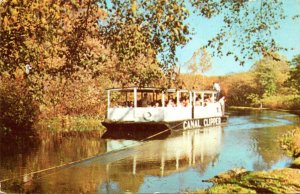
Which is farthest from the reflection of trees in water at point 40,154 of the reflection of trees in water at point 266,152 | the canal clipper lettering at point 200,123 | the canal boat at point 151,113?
the reflection of trees in water at point 266,152

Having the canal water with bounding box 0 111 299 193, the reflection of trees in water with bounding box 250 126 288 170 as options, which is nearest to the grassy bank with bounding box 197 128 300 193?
the canal water with bounding box 0 111 299 193

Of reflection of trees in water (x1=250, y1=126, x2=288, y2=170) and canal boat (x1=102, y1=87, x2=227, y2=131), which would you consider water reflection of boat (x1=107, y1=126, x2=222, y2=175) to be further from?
reflection of trees in water (x1=250, y1=126, x2=288, y2=170)

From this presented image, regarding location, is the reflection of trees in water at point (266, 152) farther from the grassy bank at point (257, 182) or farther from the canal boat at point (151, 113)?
the canal boat at point (151, 113)

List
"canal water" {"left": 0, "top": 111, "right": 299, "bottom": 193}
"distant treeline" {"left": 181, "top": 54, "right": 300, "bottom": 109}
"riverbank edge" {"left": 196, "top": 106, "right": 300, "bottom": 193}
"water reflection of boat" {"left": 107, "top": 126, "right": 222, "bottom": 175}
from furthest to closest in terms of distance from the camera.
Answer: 1. "distant treeline" {"left": 181, "top": 54, "right": 300, "bottom": 109}
2. "water reflection of boat" {"left": 107, "top": 126, "right": 222, "bottom": 175}
3. "canal water" {"left": 0, "top": 111, "right": 299, "bottom": 193}
4. "riverbank edge" {"left": 196, "top": 106, "right": 300, "bottom": 193}

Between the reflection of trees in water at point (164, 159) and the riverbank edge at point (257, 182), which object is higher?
the riverbank edge at point (257, 182)

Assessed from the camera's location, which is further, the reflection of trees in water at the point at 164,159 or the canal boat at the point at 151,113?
the canal boat at the point at 151,113

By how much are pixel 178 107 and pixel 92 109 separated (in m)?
10.8

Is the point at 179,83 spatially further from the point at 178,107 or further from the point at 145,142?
the point at 178,107

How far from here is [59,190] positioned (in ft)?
38.5

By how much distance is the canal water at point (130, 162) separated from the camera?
41.0 ft

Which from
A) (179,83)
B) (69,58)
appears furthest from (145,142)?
(179,83)

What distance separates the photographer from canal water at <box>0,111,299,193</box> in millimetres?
12492

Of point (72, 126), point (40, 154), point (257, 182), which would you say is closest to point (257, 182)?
point (257, 182)

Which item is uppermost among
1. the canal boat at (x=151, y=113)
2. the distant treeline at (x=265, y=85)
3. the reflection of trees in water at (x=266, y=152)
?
the distant treeline at (x=265, y=85)
